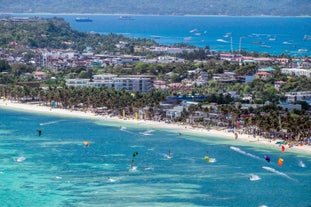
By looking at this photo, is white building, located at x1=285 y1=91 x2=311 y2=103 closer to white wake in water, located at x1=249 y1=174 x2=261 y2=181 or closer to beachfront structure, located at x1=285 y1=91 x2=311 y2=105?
beachfront structure, located at x1=285 y1=91 x2=311 y2=105

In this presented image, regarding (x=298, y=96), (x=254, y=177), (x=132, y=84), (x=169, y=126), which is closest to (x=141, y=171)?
(x=254, y=177)

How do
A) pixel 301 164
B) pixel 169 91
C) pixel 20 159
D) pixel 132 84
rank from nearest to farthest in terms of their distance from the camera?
pixel 301 164 → pixel 20 159 → pixel 169 91 → pixel 132 84

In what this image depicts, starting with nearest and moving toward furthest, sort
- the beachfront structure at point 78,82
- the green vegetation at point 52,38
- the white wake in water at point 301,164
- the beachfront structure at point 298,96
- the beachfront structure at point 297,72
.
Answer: the white wake in water at point 301,164 → the beachfront structure at point 298,96 → the beachfront structure at point 78,82 → the beachfront structure at point 297,72 → the green vegetation at point 52,38

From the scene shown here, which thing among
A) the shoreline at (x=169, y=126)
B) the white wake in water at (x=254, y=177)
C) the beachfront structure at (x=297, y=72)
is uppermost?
the beachfront structure at (x=297, y=72)

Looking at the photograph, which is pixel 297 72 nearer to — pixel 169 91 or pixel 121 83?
pixel 169 91

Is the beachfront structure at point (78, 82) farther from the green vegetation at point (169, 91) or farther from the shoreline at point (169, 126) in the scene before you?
the shoreline at point (169, 126)

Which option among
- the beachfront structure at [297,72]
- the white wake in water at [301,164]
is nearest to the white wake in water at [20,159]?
the white wake in water at [301,164]
